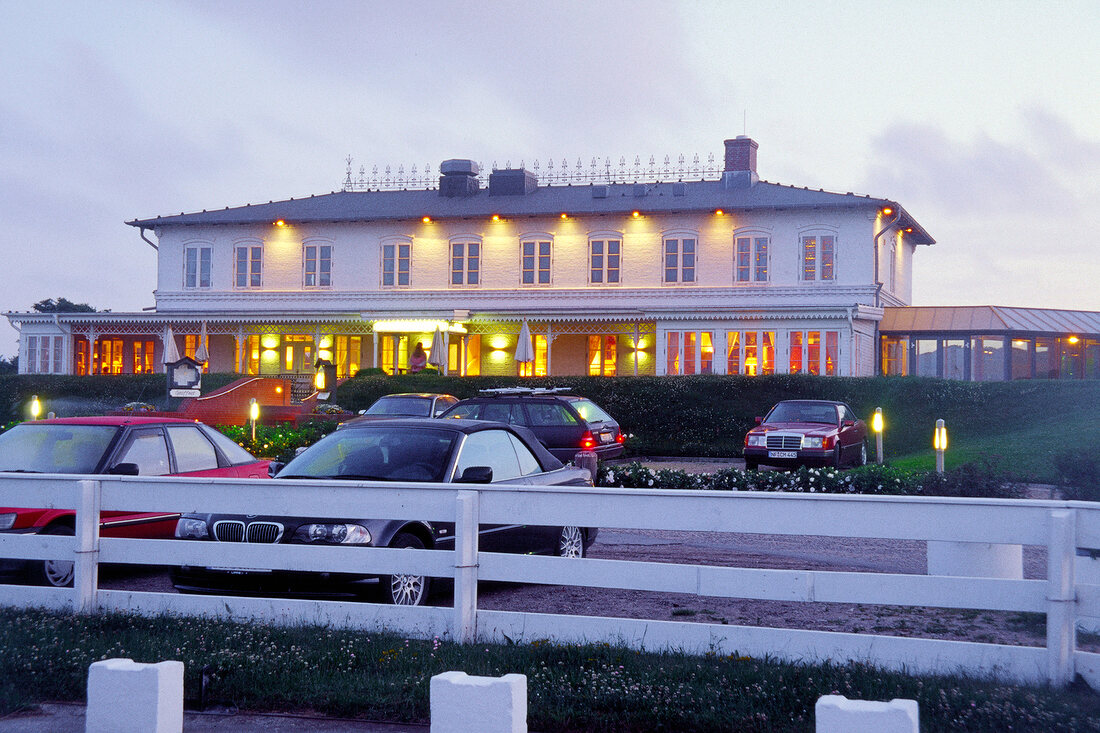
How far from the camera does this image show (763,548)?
11.9m

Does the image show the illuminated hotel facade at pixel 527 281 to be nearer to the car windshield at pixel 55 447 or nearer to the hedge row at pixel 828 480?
the hedge row at pixel 828 480

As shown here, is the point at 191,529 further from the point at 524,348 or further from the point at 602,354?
the point at 602,354

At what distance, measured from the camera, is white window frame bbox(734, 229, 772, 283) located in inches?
1494

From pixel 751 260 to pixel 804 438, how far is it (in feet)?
59.7

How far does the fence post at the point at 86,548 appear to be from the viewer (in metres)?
7.13

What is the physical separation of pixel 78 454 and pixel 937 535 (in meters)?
7.81

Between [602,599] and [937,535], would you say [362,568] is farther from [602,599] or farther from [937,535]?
[937,535]

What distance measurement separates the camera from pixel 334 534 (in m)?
7.64

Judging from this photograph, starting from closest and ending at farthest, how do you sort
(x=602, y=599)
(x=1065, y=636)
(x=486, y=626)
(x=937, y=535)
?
(x=1065, y=636) < (x=937, y=535) < (x=486, y=626) < (x=602, y=599)

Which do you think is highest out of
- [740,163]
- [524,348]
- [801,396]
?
[740,163]

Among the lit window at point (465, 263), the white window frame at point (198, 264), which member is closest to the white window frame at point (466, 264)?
the lit window at point (465, 263)

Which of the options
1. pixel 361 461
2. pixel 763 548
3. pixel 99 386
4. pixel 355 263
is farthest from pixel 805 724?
pixel 355 263

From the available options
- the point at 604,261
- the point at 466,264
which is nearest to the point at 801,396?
the point at 604,261

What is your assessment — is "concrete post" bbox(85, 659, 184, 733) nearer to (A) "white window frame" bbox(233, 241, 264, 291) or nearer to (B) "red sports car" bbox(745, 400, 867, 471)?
(B) "red sports car" bbox(745, 400, 867, 471)
